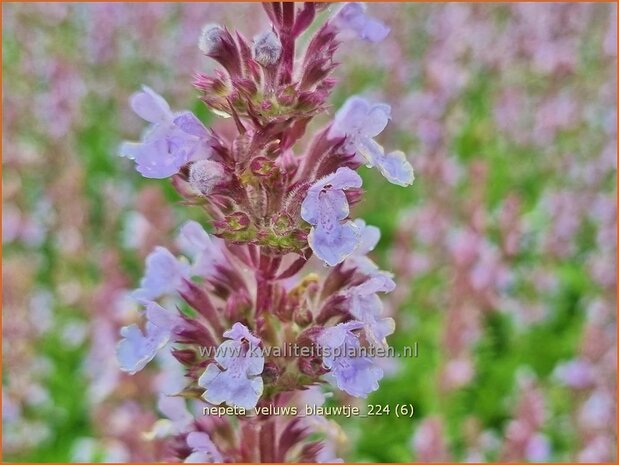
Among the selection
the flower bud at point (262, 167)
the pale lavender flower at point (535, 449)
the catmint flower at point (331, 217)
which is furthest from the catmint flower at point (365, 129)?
the pale lavender flower at point (535, 449)

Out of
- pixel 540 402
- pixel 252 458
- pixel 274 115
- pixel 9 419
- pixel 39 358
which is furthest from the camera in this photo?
pixel 39 358

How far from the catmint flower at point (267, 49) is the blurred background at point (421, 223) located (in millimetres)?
2156

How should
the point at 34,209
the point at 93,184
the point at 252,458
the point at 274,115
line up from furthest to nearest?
1. the point at 93,184
2. the point at 34,209
3. the point at 252,458
4. the point at 274,115

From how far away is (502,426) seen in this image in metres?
4.93

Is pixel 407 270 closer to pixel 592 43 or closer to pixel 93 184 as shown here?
pixel 93 184

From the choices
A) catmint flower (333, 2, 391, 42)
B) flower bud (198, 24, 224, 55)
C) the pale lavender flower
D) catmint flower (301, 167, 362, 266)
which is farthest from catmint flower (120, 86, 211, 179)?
the pale lavender flower

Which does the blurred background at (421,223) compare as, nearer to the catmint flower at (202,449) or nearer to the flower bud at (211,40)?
the catmint flower at (202,449)

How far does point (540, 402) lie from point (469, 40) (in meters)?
3.86

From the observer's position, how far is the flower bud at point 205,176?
158 cm

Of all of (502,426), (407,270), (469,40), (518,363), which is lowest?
(502,426)

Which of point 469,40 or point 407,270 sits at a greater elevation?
point 469,40

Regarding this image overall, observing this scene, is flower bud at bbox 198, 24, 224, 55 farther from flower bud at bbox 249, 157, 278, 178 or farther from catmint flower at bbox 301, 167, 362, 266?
catmint flower at bbox 301, 167, 362, 266

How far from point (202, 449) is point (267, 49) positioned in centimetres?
97

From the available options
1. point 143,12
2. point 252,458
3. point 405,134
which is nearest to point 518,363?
point 405,134
